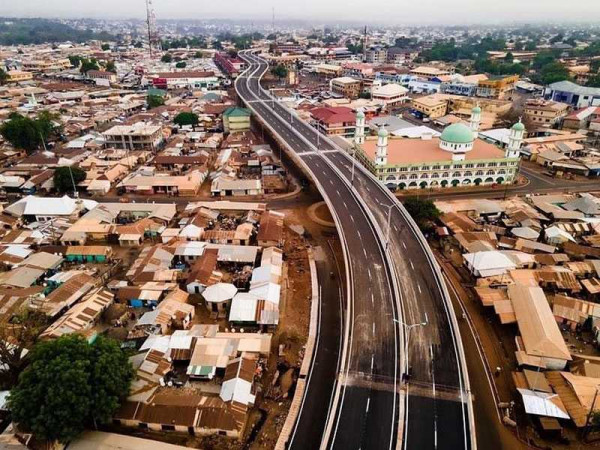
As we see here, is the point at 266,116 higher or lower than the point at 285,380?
higher

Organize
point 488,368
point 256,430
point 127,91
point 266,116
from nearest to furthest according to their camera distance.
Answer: point 256,430 → point 488,368 → point 266,116 → point 127,91

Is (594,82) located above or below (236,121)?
above

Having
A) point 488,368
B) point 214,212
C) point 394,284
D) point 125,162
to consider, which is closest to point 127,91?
point 125,162

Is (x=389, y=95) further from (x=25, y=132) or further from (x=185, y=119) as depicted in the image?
(x=25, y=132)

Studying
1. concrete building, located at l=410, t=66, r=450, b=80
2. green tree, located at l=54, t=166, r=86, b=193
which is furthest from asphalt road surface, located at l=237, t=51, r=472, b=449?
concrete building, located at l=410, t=66, r=450, b=80

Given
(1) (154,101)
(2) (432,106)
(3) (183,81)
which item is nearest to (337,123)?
(2) (432,106)

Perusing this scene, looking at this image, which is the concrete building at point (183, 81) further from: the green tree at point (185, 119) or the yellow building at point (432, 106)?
the yellow building at point (432, 106)

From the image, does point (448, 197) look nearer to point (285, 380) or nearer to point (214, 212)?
point (214, 212)

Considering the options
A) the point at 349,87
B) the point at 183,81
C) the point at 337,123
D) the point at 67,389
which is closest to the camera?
the point at 67,389
